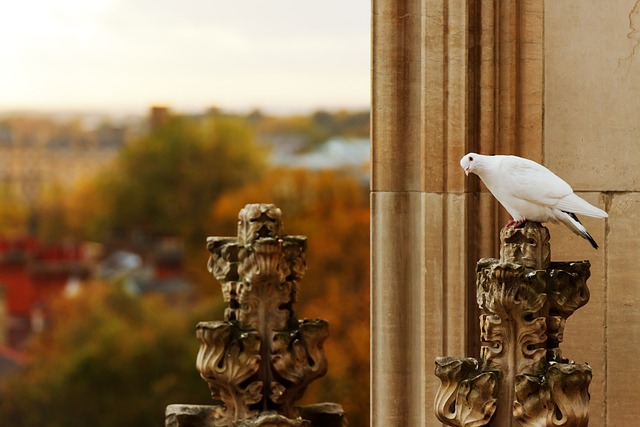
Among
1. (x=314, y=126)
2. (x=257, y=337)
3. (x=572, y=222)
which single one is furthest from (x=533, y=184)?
(x=314, y=126)

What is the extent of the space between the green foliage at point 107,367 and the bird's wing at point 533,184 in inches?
1351

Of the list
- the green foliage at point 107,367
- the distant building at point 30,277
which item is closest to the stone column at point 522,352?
the green foliage at point 107,367

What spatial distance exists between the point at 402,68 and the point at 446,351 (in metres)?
0.98

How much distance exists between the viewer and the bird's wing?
513 centimetres

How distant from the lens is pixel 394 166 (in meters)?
6.30

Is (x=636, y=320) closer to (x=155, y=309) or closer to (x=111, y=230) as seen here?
(x=155, y=309)

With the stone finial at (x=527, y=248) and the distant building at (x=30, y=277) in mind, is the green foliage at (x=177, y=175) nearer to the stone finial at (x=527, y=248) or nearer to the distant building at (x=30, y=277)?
the distant building at (x=30, y=277)

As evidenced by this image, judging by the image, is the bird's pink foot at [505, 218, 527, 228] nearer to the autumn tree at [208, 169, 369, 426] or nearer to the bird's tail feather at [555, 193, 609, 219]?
the bird's tail feather at [555, 193, 609, 219]

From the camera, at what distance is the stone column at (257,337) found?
20.6 ft

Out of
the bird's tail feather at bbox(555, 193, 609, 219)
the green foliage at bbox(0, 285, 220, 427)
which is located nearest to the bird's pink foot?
the bird's tail feather at bbox(555, 193, 609, 219)

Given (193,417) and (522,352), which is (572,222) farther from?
(193,417)

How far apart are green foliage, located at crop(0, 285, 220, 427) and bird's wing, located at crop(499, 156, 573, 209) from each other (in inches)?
1351

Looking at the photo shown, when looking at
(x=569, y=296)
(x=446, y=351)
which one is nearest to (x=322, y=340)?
(x=446, y=351)

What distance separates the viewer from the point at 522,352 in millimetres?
4973
